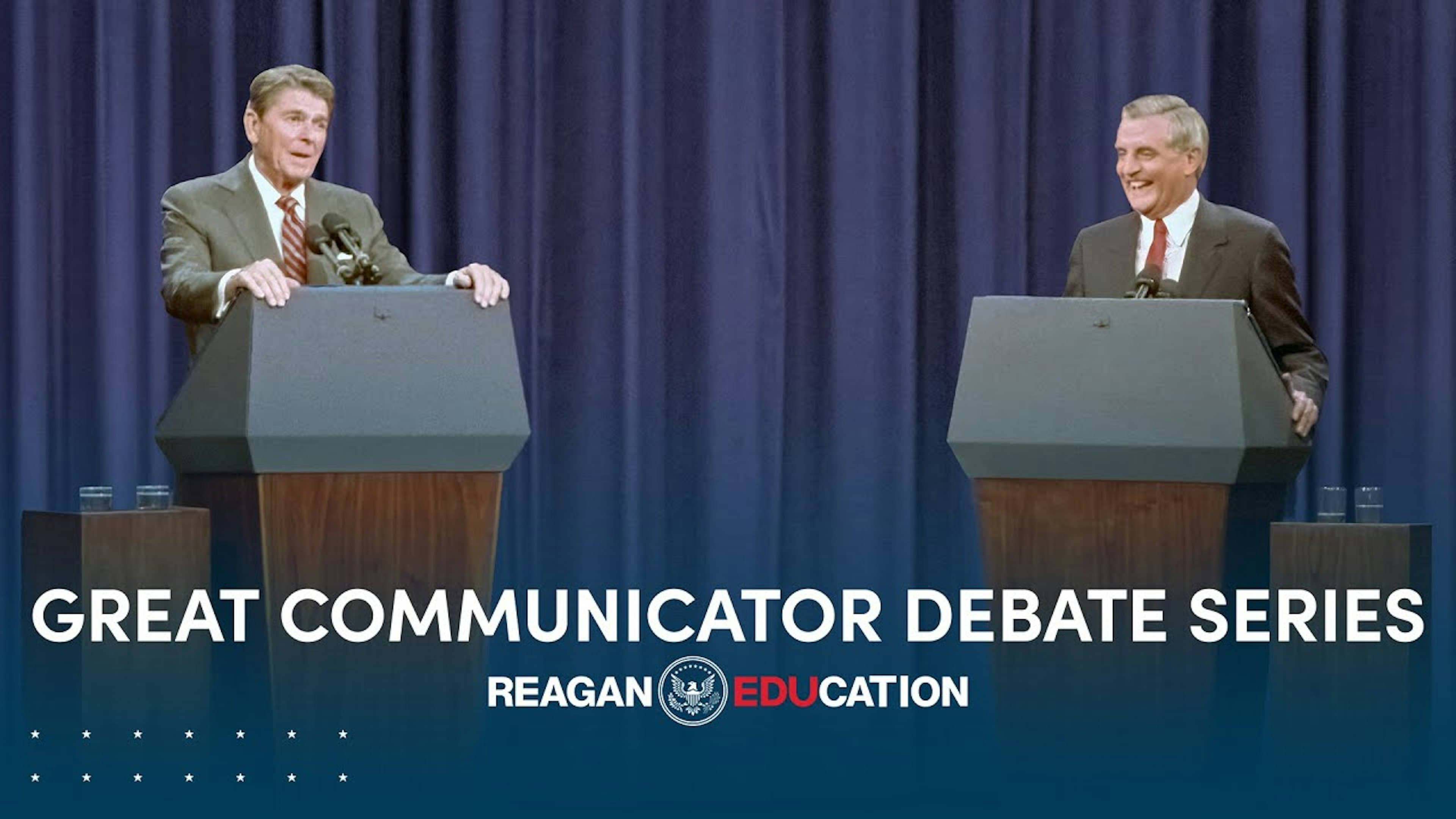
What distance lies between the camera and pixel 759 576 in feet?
16.0

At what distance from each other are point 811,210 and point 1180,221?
1408 millimetres

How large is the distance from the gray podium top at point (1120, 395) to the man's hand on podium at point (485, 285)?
0.73 metres

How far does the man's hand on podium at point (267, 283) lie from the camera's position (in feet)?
9.72

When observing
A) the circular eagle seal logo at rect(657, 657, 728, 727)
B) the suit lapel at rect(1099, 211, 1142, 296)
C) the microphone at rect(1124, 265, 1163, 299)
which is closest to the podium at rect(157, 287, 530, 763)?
the microphone at rect(1124, 265, 1163, 299)

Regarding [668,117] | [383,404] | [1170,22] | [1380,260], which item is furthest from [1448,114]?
[383,404]

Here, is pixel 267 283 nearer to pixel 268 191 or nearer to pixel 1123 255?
pixel 268 191

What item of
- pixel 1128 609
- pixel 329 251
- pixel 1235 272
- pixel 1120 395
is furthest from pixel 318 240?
pixel 1235 272

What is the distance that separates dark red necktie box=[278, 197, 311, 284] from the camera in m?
3.52

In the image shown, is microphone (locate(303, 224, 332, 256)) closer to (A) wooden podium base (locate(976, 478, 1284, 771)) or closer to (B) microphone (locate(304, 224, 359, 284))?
(B) microphone (locate(304, 224, 359, 284))

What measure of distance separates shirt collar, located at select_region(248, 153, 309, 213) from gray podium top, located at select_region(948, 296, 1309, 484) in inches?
49.6

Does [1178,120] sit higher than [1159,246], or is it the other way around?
[1178,120]

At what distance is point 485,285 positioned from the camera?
3076 mm

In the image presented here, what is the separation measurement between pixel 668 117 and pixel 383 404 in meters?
2.09

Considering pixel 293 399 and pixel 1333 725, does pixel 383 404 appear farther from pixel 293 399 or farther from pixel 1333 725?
pixel 1333 725
